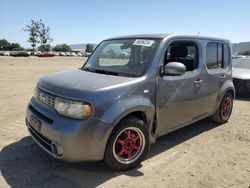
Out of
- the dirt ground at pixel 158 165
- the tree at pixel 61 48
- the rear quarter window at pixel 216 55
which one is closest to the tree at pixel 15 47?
the tree at pixel 61 48

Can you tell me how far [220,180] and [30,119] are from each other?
110 inches

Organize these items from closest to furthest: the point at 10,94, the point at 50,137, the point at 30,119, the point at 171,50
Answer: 1. the point at 50,137
2. the point at 30,119
3. the point at 171,50
4. the point at 10,94

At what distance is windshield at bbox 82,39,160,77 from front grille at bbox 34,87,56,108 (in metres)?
0.91

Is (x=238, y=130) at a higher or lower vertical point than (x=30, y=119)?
lower

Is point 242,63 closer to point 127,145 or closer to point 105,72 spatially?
point 105,72

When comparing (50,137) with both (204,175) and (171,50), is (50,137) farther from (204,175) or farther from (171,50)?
(171,50)

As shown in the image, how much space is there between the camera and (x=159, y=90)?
420 cm

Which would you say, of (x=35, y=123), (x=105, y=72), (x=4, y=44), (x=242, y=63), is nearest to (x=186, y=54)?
(x=105, y=72)

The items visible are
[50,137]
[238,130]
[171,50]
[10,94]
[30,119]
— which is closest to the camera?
[50,137]

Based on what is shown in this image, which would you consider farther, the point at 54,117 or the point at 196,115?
the point at 196,115

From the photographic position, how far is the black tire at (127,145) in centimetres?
370

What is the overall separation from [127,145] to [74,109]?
974mm

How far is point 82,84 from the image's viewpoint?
3.68 m

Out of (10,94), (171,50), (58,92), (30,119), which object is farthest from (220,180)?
(10,94)
